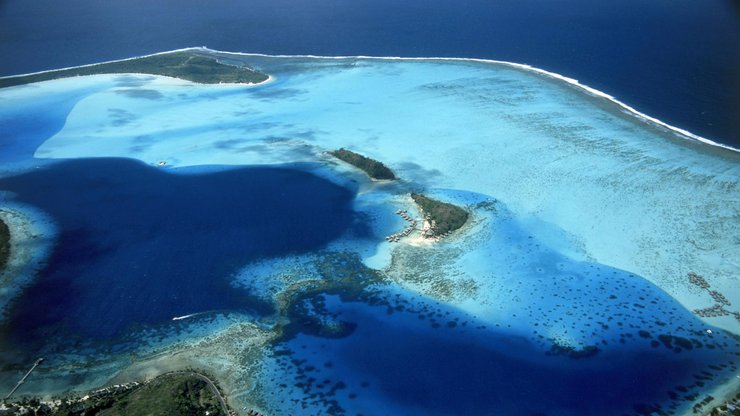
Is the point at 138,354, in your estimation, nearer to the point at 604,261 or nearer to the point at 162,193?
the point at 162,193

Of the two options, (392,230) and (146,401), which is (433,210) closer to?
(392,230)

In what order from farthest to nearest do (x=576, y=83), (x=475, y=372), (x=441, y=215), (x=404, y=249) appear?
(x=576, y=83), (x=441, y=215), (x=404, y=249), (x=475, y=372)

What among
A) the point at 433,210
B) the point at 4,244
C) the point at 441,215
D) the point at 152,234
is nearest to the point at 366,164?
the point at 433,210

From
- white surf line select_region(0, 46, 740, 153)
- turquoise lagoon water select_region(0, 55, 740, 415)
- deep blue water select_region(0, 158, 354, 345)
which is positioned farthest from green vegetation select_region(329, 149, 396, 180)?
white surf line select_region(0, 46, 740, 153)

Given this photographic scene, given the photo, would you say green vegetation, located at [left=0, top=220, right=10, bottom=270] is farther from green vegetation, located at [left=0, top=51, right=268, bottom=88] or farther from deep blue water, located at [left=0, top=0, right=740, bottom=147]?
A: deep blue water, located at [left=0, top=0, right=740, bottom=147]

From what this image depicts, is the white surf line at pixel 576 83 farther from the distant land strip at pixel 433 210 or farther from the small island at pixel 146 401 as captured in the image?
the small island at pixel 146 401

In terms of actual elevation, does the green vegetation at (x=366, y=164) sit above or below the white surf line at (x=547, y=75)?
below

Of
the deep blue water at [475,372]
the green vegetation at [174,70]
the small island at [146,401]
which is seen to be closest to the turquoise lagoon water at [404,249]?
the deep blue water at [475,372]
